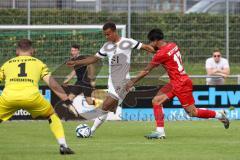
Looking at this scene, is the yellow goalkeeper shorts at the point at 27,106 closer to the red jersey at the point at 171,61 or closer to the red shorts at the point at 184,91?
the red jersey at the point at 171,61

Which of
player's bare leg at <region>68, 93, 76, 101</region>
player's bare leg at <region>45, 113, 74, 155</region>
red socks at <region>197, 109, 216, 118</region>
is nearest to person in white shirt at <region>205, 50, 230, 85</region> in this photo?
player's bare leg at <region>68, 93, 76, 101</region>

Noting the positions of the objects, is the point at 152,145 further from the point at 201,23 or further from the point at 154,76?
the point at 201,23

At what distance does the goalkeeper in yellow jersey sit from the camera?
13.0 m

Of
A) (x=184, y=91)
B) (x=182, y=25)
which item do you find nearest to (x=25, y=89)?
(x=184, y=91)

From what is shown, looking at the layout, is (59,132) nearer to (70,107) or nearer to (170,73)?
(170,73)

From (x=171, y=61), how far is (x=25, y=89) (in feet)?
14.6

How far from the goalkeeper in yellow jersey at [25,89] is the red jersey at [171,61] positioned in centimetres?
371

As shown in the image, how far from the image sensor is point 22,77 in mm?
13094

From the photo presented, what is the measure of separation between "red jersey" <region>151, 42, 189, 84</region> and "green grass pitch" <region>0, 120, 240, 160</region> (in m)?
1.25

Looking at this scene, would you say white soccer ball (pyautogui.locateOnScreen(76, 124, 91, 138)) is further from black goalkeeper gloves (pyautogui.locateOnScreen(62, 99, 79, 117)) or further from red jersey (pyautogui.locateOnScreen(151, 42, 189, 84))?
black goalkeeper gloves (pyautogui.locateOnScreen(62, 99, 79, 117))

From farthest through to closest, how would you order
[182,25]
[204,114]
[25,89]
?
[182,25], [204,114], [25,89]

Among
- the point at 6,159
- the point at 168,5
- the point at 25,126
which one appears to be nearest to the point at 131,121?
the point at 25,126

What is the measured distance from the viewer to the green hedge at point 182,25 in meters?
25.5

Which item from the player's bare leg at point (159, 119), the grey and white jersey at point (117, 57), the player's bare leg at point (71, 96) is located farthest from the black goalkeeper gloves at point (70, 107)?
the player's bare leg at point (159, 119)
